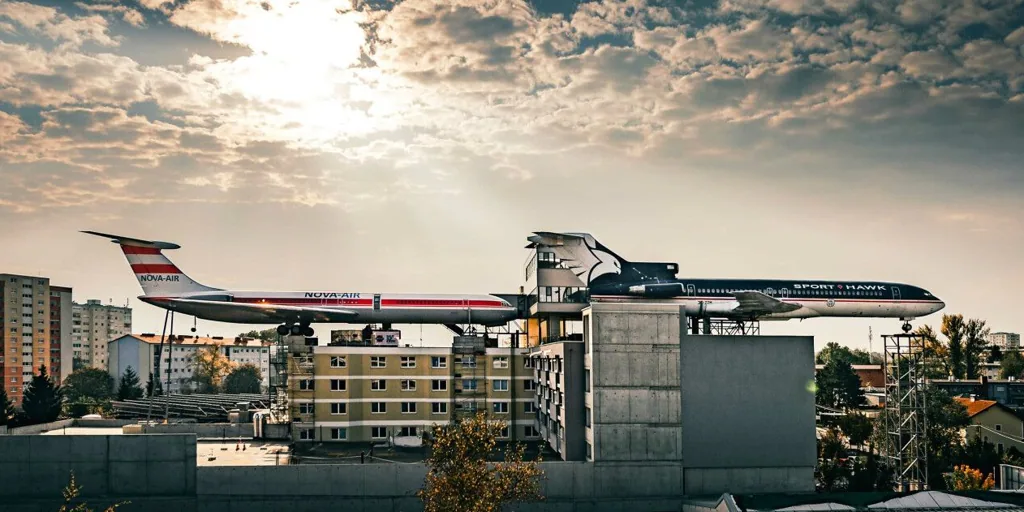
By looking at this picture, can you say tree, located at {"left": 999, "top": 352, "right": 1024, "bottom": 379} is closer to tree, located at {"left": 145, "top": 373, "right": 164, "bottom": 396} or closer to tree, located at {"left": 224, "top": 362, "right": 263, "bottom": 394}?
tree, located at {"left": 145, "top": 373, "right": 164, "bottom": 396}

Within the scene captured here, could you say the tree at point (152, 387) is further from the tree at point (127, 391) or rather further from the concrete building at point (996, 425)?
the concrete building at point (996, 425)

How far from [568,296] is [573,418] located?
15.9 meters

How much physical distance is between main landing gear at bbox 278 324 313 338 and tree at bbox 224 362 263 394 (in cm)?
11845

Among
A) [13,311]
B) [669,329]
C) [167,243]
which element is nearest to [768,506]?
[669,329]

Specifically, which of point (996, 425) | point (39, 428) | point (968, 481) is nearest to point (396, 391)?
point (39, 428)

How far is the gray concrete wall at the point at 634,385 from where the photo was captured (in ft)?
176

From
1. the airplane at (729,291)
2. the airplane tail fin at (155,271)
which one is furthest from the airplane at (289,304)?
the airplane at (729,291)

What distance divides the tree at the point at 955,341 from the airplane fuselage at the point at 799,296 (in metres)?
76.4

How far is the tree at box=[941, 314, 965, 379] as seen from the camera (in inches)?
5581

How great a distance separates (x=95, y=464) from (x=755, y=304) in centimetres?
5440

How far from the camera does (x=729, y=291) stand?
71.4m

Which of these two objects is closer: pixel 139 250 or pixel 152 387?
pixel 139 250

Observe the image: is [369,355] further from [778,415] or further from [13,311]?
[13,311]

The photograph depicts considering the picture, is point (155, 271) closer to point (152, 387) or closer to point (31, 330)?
point (152, 387)
